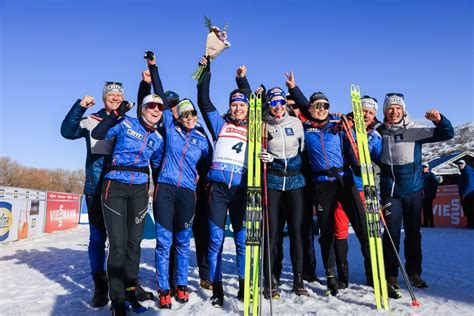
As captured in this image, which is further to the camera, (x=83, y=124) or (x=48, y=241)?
(x=48, y=241)

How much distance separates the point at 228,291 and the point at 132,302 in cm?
135

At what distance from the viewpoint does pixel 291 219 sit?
180 inches

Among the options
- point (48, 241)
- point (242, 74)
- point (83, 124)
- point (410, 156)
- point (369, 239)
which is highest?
point (242, 74)

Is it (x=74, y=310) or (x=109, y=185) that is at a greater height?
(x=109, y=185)

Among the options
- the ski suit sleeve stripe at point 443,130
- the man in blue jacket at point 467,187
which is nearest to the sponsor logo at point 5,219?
the ski suit sleeve stripe at point 443,130

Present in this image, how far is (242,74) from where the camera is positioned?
5512 millimetres

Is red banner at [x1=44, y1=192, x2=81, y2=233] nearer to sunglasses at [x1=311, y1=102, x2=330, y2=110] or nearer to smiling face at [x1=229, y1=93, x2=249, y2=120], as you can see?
smiling face at [x1=229, y1=93, x2=249, y2=120]

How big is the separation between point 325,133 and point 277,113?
2.24ft

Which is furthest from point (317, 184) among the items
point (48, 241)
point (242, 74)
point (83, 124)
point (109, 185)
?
point (48, 241)

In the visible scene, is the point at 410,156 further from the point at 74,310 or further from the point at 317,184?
the point at 74,310

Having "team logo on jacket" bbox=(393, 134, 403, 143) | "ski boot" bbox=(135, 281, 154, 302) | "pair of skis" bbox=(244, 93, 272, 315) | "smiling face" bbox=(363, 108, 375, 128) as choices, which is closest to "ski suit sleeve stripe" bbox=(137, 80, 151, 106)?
"pair of skis" bbox=(244, 93, 272, 315)

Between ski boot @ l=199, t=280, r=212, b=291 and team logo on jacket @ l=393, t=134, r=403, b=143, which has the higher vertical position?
team logo on jacket @ l=393, t=134, r=403, b=143

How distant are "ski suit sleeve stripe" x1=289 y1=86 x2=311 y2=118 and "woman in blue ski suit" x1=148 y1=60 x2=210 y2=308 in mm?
1669

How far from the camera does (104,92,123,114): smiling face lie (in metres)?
4.99
